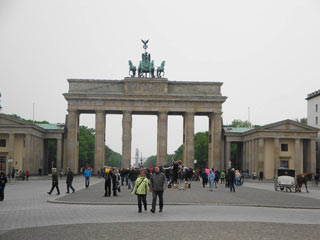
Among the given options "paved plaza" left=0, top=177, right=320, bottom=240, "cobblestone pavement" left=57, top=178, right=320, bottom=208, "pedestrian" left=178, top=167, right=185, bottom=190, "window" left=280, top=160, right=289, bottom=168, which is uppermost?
"window" left=280, top=160, right=289, bottom=168

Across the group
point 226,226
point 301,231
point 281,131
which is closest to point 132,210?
point 226,226

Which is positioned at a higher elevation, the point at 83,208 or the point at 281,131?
the point at 281,131

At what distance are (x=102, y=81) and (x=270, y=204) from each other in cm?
6377

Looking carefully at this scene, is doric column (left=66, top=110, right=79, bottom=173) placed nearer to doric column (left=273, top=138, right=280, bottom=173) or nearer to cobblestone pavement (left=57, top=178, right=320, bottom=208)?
doric column (left=273, top=138, right=280, bottom=173)

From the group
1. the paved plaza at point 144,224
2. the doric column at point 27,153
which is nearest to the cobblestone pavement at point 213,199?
the paved plaza at point 144,224

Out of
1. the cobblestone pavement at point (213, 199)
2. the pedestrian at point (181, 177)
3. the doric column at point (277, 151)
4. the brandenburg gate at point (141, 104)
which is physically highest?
the brandenburg gate at point (141, 104)

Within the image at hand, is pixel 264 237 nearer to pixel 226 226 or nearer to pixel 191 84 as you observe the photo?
pixel 226 226

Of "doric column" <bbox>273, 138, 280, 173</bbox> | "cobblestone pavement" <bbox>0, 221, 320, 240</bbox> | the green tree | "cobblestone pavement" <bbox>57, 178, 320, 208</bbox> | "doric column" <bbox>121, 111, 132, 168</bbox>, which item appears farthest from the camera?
the green tree

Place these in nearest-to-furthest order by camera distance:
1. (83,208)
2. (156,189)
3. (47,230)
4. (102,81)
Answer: (47,230)
(156,189)
(83,208)
(102,81)

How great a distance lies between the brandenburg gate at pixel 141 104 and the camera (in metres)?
87.0

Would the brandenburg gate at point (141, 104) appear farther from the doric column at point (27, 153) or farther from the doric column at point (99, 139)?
the doric column at point (27, 153)

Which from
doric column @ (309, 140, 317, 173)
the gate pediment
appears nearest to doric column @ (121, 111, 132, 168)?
the gate pediment

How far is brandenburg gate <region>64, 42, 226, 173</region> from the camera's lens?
8700 cm

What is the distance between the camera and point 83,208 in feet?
77.1
